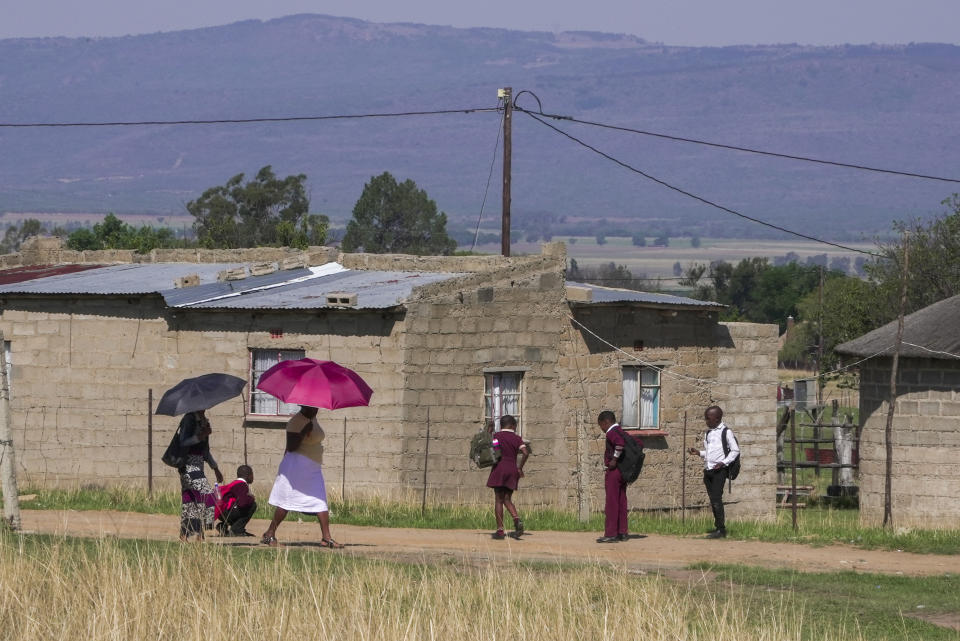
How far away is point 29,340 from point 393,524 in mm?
8467

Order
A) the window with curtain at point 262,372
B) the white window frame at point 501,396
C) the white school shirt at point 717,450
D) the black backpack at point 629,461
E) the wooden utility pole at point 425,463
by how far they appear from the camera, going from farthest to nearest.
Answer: the window with curtain at point 262,372 < the white window frame at point 501,396 < the wooden utility pole at point 425,463 < the white school shirt at point 717,450 < the black backpack at point 629,461

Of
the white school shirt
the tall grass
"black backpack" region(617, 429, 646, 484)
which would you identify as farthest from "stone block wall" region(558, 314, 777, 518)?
the tall grass

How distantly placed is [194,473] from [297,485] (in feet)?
3.39

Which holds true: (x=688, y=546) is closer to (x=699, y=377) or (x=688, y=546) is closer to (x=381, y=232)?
(x=699, y=377)

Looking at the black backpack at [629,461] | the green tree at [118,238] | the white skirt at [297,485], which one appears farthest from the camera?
the green tree at [118,238]

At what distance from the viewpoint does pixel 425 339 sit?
22734 millimetres

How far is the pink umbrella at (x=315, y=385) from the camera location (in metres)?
15.3

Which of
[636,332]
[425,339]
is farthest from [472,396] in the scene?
[636,332]

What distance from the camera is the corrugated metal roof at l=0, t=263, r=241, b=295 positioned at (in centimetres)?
2494

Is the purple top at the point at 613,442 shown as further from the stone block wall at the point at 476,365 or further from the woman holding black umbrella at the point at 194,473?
the stone block wall at the point at 476,365

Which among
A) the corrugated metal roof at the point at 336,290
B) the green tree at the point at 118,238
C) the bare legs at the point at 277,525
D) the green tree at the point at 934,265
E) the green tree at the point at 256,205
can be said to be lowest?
the bare legs at the point at 277,525

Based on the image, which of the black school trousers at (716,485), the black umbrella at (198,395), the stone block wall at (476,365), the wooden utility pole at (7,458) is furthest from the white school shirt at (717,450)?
the wooden utility pole at (7,458)

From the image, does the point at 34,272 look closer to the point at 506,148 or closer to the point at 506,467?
the point at 506,148

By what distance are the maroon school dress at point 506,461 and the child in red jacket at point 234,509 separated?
8.38ft
